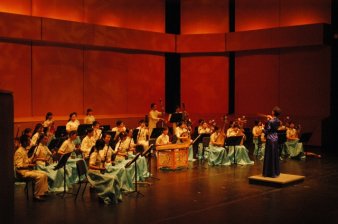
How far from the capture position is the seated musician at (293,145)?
→ 15398 millimetres

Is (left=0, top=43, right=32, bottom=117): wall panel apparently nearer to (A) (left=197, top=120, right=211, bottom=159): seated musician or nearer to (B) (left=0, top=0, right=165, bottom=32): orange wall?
(B) (left=0, top=0, right=165, bottom=32): orange wall

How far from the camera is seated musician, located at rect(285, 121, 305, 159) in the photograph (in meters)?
15.4

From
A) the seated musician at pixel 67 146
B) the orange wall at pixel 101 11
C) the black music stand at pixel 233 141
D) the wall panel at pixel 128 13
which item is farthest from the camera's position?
the wall panel at pixel 128 13

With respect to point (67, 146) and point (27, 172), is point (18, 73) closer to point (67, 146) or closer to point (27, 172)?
point (67, 146)

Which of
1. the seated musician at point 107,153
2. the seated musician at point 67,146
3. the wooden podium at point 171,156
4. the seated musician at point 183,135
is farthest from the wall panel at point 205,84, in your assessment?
the seated musician at point 107,153

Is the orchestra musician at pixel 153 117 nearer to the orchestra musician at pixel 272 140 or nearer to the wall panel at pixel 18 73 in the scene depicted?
the wall panel at pixel 18 73

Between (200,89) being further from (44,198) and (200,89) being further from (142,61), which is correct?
(44,198)

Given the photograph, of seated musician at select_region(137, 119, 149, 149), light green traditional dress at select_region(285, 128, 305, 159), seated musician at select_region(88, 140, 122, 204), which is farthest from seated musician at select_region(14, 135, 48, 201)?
light green traditional dress at select_region(285, 128, 305, 159)

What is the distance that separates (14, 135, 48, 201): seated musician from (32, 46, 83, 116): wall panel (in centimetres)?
790

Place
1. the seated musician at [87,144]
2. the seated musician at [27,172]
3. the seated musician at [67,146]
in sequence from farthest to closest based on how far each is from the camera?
the seated musician at [87,144] → the seated musician at [67,146] → the seated musician at [27,172]

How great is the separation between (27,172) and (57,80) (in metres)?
8.78

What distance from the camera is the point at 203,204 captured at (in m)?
9.29

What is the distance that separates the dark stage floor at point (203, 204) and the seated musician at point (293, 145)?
315 centimetres

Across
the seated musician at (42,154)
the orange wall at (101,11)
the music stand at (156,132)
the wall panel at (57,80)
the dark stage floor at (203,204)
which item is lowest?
the dark stage floor at (203,204)
